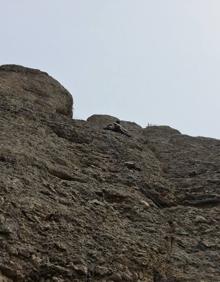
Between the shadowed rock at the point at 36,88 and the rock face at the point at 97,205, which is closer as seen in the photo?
the rock face at the point at 97,205

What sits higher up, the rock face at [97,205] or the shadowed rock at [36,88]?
the shadowed rock at [36,88]

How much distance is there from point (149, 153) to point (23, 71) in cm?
858

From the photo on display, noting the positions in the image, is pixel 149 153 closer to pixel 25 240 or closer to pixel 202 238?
pixel 202 238

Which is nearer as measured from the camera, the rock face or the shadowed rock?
the rock face

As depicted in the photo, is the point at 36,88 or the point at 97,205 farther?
the point at 36,88

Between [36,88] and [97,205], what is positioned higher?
[36,88]

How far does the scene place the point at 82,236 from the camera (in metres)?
10.8

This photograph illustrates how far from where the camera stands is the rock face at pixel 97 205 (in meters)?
9.89

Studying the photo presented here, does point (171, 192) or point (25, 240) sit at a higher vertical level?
point (171, 192)

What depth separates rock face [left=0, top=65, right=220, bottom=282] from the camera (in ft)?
32.4

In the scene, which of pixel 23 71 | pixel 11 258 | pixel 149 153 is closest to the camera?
pixel 11 258

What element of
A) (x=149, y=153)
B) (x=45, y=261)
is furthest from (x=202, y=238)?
(x=149, y=153)

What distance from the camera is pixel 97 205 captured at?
12.4 metres

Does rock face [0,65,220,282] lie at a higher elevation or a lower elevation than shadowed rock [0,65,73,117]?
lower
